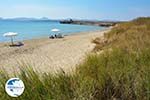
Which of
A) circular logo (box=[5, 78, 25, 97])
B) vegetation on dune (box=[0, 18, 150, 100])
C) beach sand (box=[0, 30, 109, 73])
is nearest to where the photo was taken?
circular logo (box=[5, 78, 25, 97])

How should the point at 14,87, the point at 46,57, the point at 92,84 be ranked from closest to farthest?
the point at 14,87, the point at 92,84, the point at 46,57

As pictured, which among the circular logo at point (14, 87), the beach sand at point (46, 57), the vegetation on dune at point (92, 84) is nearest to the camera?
the circular logo at point (14, 87)

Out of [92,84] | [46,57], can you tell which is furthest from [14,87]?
[46,57]

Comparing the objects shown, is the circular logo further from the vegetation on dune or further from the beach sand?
the beach sand

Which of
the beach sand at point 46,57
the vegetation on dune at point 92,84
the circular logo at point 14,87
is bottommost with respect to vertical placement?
the beach sand at point 46,57

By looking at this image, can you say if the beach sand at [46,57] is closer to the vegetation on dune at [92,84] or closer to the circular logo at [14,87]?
the vegetation on dune at [92,84]

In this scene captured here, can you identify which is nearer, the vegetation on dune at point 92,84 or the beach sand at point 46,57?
the vegetation on dune at point 92,84

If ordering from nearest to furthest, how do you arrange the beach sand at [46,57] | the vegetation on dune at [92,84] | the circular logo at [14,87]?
the circular logo at [14,87] < the vegetation on dune at [92,84] < the beach sand at [46,57]

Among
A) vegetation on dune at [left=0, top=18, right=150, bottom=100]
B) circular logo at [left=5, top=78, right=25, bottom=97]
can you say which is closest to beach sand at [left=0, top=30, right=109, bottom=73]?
vegetation on dune at [left=0, top=18, right=150, bottom=100]

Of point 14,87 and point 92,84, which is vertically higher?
point 14,87

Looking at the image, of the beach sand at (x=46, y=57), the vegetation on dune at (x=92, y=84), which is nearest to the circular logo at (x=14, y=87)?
the vegetation on dune at (x=92, y=84)

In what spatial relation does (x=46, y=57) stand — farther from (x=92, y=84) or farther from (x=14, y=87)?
(x=14, y=87)

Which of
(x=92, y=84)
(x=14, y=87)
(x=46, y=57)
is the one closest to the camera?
(x=14, y=87)

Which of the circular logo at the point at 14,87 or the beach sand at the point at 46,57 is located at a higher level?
the circular logo at the point at 14,87
